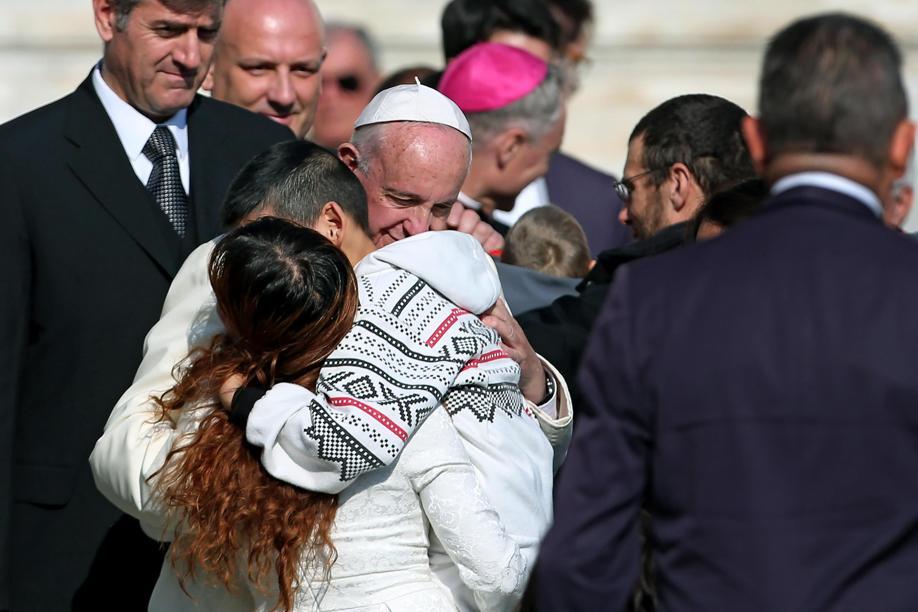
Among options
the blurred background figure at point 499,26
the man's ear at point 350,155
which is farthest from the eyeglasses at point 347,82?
the man's ear at point 350,155

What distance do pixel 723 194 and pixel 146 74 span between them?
1.54 metres

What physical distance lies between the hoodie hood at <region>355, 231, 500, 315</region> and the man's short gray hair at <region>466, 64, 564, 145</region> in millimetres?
1942

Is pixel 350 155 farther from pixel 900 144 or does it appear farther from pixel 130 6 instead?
pixel 900 144

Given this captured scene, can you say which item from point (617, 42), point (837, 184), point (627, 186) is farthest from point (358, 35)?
point (837, 184)

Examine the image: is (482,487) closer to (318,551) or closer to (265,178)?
(318,551)

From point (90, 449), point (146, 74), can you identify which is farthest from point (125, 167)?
point (90, 449)

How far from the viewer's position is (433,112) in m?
3.48

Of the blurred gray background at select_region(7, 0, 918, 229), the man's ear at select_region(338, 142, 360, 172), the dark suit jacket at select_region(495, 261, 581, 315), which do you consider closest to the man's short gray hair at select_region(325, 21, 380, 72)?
the blurred gray background at select_region(7, 0, 918, 229)

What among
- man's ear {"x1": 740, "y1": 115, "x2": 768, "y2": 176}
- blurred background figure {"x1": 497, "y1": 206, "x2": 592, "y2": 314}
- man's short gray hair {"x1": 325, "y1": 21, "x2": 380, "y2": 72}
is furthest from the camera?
man's short gray hair {"x1": 325, "y1": 21, "x2": 380, "y2": 72}

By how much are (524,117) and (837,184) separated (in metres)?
2.79

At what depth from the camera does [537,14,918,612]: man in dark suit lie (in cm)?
229

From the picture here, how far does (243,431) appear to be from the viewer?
295 centimetres

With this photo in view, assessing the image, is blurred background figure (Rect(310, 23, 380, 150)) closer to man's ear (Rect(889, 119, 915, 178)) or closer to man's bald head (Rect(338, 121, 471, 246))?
man's bald head (Rect(338, 121, 471, 246))

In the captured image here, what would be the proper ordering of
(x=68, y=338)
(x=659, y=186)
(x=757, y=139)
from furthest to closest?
(x=659, y=186), (x=68, y=338), (x=757, y=139)
